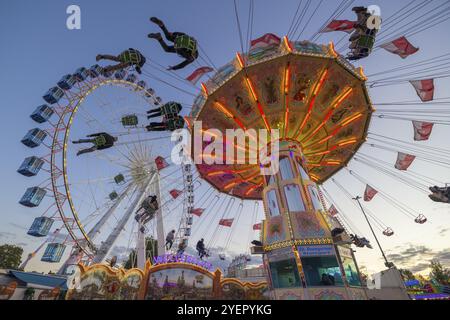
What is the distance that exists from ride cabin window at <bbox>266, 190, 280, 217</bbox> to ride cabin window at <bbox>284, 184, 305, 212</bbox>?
2.65 ft

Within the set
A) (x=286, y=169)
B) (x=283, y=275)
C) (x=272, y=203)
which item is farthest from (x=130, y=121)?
(x=283, y=275)

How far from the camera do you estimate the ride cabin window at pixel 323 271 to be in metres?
13.0

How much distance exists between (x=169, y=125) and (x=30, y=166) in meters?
16.7

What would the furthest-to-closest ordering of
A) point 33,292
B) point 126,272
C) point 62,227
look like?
point 62,227 < point 33,292 < point 126,272

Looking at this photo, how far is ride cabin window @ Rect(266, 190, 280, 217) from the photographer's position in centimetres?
1596

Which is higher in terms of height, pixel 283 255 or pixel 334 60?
pixel 334 60

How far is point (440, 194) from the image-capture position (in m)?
15.9

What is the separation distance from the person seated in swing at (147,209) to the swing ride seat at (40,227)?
25.9 ft

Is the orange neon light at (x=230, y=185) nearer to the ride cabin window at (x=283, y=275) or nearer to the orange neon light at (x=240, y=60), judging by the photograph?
the ride cabin window at (x=283, y=275)

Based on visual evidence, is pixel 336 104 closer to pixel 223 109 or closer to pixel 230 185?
pixel 223 109

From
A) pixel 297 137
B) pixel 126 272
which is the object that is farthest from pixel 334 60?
pixel 126 272

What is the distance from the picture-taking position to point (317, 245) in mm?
13336
